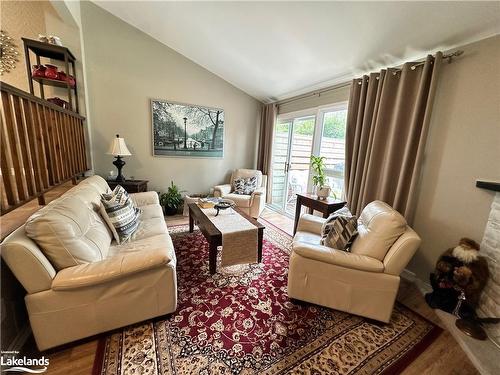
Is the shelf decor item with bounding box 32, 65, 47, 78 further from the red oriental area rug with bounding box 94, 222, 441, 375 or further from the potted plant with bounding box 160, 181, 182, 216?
the red oriental area rug with bounding box 94, 222, 441, 375

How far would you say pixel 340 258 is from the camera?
1.54 m

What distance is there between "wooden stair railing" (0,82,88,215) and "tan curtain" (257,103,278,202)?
3.15 metres

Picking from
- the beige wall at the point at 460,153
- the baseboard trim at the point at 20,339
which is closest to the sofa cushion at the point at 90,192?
the baseboard trim at the point at 20,339

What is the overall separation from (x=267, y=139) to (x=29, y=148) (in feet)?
11.6

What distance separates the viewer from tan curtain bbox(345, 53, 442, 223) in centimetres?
202

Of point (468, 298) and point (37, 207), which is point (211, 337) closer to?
point (37, 207)

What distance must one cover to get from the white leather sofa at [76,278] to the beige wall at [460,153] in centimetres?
244

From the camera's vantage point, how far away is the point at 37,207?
5.30ft

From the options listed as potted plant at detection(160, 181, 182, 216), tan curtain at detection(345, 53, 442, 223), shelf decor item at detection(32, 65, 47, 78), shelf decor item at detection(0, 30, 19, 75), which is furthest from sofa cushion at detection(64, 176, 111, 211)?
tan curtain at detection(345, 53, 442, 223)

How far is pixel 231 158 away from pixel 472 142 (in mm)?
3550

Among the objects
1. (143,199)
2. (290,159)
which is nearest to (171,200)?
(143,199)

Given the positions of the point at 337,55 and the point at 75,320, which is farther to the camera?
the point at 337,55

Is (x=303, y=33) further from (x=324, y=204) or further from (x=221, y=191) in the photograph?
(x=221, y=191)

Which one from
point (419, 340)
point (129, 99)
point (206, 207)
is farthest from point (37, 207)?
point (419, 340)
